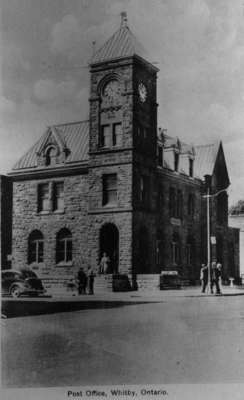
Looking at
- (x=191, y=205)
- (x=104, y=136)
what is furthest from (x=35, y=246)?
(x=191, y=205)

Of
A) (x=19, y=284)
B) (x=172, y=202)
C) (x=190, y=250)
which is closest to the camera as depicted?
(x=19, y=284)

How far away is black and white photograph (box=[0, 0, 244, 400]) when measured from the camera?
30.8 ft

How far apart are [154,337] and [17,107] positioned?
19.0 feet

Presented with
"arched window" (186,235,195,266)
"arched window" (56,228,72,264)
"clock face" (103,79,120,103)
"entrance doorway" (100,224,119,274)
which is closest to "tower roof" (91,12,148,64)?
"clock face" (103,79,120,103)

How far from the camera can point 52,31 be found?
1195 centimetres

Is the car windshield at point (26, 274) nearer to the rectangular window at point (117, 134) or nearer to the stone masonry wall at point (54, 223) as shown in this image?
the stone masonry wall at point (54, 223)

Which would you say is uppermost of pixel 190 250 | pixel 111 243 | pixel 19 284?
pixel 111 243

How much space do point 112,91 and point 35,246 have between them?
867cm

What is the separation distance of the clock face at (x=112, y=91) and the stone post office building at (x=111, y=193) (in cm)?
5

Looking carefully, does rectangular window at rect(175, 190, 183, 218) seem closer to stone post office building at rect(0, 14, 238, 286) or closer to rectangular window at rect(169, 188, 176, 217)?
stone post office building at rect(0, 14, 238, 286)

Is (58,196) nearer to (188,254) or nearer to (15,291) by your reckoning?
(15,291)

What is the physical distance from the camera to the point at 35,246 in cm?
2578

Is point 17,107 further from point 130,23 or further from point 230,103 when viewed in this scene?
point 230,103

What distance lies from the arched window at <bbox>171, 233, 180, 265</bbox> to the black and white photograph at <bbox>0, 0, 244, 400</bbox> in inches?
2.7
